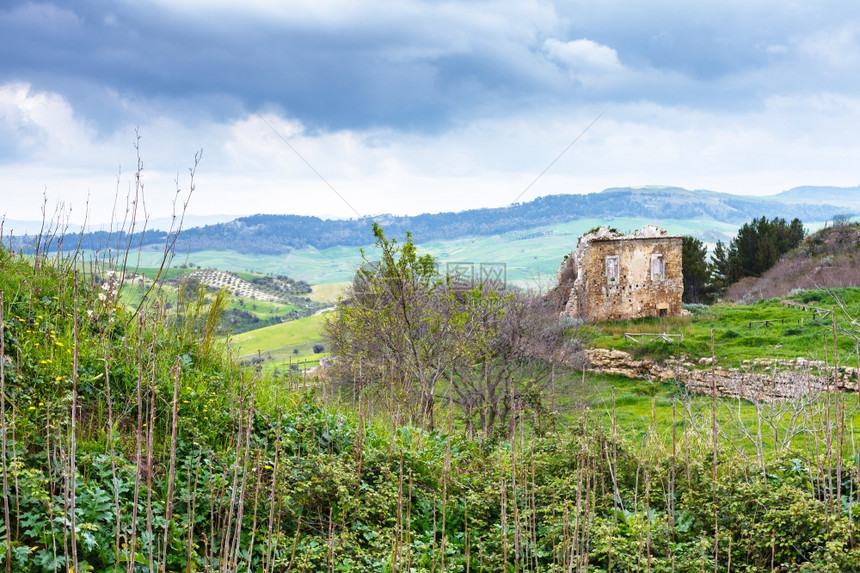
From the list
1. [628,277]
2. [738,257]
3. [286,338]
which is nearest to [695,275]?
[738,257]

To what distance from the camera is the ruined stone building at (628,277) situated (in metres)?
29.6

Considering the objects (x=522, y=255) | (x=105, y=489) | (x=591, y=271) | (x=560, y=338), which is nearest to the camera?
(x=105, y=489)

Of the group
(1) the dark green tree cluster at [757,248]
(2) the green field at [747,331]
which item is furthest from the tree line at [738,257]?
(2) the green field at [747,331]

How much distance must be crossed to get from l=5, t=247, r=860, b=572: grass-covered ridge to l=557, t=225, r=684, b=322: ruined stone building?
2246 cm

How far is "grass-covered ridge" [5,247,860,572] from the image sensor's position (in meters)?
4.26

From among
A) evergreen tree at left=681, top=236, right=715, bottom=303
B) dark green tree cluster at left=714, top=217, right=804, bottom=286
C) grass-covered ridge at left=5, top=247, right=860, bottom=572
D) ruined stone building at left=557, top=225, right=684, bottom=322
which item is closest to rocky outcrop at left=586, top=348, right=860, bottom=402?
ruined stone building at left=557, top=225, right=684, bottom=322

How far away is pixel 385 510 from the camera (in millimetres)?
5527

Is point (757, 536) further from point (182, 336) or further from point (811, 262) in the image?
point (811, 262)

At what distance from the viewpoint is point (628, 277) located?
1169 inches

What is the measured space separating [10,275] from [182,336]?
6.14 feet

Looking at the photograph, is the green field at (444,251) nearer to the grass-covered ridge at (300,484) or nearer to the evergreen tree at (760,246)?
the evergreen tree at (760,246)

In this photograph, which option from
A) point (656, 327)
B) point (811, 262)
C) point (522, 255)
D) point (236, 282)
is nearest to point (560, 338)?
point (656, 327)

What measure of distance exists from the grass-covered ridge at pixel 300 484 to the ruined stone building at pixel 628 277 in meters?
22.5

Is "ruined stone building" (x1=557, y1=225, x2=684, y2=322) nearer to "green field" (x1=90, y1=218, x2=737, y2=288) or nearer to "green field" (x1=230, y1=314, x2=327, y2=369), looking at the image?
"green field" (x1=230, y1=314, x2=327, y2=369)
